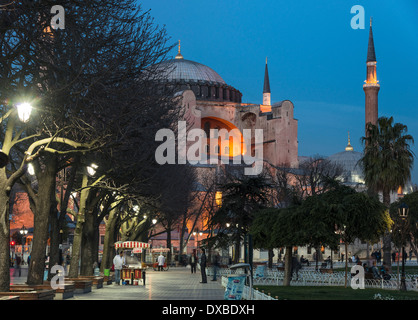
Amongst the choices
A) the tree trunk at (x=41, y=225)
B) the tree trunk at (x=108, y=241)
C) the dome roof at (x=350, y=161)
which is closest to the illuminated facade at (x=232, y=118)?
the dome roof at (x=350, y=161)

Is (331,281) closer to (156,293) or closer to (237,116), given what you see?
(156,293)

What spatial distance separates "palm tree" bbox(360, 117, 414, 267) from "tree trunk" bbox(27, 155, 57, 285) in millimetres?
25174

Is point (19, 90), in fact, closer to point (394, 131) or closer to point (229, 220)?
point (229, 220)

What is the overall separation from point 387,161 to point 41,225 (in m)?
26.5

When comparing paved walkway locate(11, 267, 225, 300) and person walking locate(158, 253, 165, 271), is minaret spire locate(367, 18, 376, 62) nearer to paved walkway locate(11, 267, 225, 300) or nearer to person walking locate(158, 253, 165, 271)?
person walking locate(158, 253, 165, 271)

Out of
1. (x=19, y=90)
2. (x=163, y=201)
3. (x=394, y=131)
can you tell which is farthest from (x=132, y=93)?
(x=394, y=131)

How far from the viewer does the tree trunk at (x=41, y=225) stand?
71.4 feet

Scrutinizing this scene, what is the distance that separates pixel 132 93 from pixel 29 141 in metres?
5.37

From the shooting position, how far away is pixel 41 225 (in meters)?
21.7

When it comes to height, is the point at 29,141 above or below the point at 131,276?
above

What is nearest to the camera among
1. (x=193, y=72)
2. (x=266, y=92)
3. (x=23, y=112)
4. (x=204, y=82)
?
(x=23, y=112)

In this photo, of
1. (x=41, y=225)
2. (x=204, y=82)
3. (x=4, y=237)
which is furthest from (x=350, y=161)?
(x=4, y=237)

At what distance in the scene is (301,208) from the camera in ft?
95.2

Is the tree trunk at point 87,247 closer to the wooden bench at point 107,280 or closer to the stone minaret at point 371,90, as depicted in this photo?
the wooden bench at point 107,280
